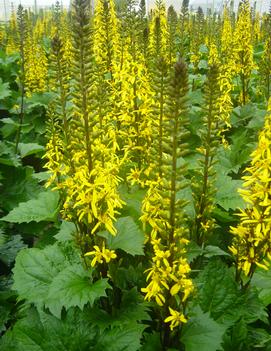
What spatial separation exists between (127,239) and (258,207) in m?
0.83

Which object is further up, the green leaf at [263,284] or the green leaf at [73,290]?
the green leaf at [73,290]

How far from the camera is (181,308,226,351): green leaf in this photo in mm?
2494

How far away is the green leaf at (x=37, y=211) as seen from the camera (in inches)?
158

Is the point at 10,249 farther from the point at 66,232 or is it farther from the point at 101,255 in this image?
the point at 101,255

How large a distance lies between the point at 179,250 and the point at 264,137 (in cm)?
75

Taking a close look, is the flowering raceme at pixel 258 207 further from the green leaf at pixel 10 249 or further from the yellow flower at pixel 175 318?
the green leaf at pixel 10 249

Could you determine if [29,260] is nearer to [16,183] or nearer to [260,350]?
[260,350]

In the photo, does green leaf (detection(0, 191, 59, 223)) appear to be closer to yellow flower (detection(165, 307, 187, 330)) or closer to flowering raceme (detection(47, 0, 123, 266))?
flowering raceme (detection(47, 0, 123, 266))

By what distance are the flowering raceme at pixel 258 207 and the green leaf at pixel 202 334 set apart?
1.25 ft

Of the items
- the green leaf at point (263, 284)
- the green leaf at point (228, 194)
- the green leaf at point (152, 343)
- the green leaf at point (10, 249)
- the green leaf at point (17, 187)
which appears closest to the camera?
the green leaf at point (152, 343)

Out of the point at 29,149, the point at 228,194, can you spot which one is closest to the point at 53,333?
the point at 228,194

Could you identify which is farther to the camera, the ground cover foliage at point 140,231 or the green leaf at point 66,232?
the green leaf at point 66,232

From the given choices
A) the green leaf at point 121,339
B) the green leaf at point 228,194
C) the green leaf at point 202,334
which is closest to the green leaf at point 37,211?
the green leaf at point 228,194

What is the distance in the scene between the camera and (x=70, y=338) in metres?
2.64
